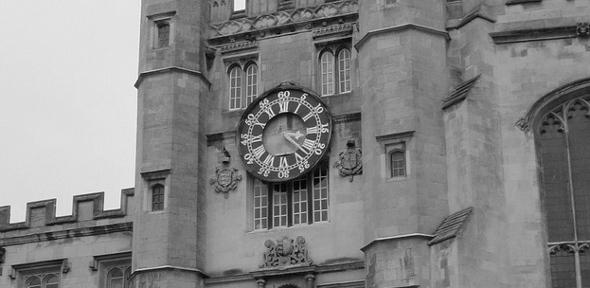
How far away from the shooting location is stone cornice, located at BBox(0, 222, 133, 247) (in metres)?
39.7

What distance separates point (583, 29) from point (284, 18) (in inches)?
349

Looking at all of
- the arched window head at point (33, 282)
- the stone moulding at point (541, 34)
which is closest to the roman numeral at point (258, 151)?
the stone moulding at point (541, 34)

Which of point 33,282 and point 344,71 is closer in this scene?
point 344,71

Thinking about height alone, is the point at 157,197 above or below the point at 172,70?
below

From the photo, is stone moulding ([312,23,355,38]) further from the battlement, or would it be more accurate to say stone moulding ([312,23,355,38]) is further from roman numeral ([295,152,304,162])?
the battlement

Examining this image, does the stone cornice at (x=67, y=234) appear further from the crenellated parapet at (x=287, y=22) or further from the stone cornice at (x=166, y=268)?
the crenellated parapet at (x=287, y=22)

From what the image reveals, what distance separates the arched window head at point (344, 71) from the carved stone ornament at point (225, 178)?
3.80 m

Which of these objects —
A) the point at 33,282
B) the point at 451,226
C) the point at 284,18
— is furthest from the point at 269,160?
the point at 33,282

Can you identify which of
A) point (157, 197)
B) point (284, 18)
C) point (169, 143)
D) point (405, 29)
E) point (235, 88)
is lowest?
point (157, 197)

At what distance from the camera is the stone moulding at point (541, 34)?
34.1 m

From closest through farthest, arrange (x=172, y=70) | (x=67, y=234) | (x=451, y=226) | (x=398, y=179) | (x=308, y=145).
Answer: (x=451, y=226) < (x=398, y=179) < (x=308, y=145) < (x=172, y=70) < (x=67, y=234)

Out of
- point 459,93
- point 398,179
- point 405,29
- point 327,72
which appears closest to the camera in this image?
point 398,179

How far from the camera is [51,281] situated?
4041cm

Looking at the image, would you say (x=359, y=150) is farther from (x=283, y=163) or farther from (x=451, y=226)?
(x=451, y=226)
